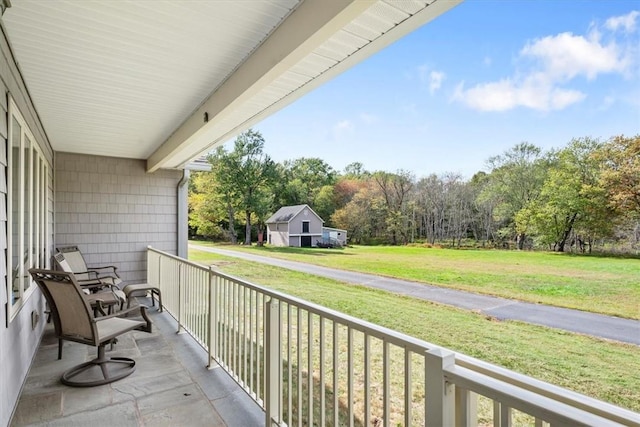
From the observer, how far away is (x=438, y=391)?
1.05 metres

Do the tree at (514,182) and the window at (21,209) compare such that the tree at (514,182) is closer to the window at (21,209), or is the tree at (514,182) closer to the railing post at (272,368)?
the railing post at (272,368)

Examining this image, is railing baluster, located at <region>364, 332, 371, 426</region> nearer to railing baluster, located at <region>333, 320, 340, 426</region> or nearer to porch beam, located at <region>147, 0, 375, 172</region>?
railing baluster, located at <region>333, 320, 340, 426</region>

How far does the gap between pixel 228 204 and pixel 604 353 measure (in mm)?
21508

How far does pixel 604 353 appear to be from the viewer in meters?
5.57

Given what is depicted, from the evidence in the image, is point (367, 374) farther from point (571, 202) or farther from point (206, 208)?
point (206, 208)

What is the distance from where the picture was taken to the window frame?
8.05 feet

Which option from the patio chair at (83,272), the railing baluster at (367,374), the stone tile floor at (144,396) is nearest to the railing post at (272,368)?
the stone tile floor at (144,396)

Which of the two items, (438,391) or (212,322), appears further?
(212,322)

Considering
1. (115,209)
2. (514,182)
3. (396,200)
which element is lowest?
(115,209)

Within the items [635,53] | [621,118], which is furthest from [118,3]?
[635,53]

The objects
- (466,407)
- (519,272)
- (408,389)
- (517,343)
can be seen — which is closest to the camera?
(466,407)

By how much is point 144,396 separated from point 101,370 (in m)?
0.69

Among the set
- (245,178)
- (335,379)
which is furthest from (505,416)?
(245,178)

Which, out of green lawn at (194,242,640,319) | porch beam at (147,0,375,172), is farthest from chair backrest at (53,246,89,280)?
green lawn at (194,242,640,319)
